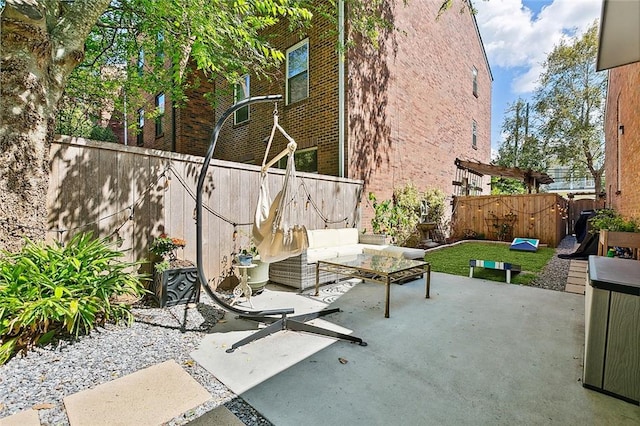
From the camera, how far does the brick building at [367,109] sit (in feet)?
24.2

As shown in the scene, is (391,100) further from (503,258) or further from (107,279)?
(107,279)

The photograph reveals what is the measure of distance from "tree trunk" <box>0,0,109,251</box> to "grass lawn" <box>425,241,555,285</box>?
21.3 ft

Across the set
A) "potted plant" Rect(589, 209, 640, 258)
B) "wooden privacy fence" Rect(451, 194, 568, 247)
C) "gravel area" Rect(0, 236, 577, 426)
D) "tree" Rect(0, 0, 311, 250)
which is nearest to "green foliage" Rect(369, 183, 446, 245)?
"wooden privacy fence" Rect(451, 194, 568, 247)

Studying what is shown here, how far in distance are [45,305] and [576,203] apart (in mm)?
19685

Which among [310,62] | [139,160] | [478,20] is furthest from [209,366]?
[478,20]

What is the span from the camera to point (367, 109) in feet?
25.3

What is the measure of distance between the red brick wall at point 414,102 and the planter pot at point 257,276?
3658 millimetres

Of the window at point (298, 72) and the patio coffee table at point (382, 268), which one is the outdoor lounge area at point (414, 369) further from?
the window at point (298, 72)

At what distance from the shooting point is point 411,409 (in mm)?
1979

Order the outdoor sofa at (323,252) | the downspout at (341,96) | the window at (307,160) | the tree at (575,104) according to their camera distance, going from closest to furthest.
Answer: the outdoor sofa at (323,252), the downspout at (341,96), the window at (307,160), the tree at (575,104)

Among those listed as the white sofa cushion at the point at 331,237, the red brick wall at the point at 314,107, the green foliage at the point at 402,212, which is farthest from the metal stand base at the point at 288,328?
the green foliage at the point at 402,212

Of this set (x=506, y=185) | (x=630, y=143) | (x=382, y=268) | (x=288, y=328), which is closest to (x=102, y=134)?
(x=288, y=328)

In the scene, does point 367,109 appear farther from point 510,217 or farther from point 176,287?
point 510,217

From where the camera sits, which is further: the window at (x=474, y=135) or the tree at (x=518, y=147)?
the tree at (x=518, y=147)
